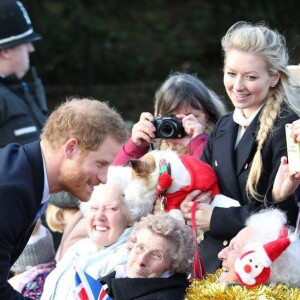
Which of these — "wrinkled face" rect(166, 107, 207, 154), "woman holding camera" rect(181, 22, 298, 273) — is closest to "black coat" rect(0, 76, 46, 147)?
"wrinkled face" rect(166, 107, 207, 154)

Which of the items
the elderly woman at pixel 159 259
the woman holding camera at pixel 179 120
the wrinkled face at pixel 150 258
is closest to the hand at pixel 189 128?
the woman holding camera at pixel 179 120

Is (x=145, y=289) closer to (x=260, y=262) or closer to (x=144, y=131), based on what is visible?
(x=260, y=262)

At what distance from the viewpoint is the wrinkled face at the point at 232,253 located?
386 cm

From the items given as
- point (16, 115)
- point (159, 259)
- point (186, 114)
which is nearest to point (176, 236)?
point (159, 259)

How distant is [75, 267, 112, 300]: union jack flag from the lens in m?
3.80

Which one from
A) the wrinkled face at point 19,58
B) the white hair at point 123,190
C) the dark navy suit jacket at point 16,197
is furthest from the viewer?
the wrinkled face at point 19,58

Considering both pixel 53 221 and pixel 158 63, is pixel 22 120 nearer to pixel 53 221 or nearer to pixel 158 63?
pixel 53 221

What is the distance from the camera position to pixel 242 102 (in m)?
4.27

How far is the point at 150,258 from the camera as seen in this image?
4.06 m

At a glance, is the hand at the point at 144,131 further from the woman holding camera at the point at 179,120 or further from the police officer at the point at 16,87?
the police officer at the point at 16,87

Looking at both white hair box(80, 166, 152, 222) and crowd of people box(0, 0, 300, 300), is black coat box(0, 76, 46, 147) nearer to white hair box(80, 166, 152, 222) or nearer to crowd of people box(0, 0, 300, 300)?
crowd of people box(0, 0, 300, 300)

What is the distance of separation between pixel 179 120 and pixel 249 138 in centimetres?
52

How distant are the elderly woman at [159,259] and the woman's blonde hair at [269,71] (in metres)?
0.41

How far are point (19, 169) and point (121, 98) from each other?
9.56 meters
